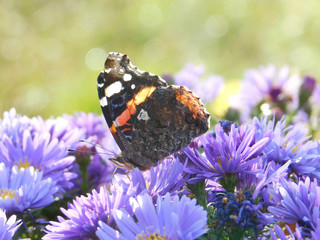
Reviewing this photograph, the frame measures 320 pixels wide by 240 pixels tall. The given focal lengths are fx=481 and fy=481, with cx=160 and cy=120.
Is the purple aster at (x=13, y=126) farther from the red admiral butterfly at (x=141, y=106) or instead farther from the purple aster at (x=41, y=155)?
the red admiral butterfly at (x=141, y=106)

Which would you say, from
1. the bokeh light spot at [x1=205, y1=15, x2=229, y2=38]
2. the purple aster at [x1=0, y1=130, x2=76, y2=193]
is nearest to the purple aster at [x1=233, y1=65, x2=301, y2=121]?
the purple aster at [x1=0, y1=130, x2=76, y2=193]

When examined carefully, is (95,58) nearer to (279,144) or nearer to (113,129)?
(113,129)

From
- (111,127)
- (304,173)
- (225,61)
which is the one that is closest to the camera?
(304,173)

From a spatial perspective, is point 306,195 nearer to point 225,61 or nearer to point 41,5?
point 225,61

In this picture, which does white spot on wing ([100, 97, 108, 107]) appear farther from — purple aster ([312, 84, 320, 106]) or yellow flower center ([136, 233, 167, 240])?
purple aster ([312, 84, 320, 106])

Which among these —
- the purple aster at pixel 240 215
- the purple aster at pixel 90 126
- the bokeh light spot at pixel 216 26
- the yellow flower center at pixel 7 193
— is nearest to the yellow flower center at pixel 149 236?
the purple aster at pixel 240 215

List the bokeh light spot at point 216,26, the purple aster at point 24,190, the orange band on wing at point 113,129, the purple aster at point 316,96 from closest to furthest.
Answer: the purple aster at point 24,190
the orange band on wing at point 113,129
the purple aster at point 316,96
the bokeh light spot at point 216,26

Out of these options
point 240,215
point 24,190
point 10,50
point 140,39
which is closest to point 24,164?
point 24,190

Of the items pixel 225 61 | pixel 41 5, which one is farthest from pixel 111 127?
pixel 41 5
